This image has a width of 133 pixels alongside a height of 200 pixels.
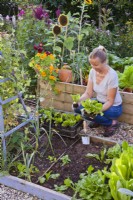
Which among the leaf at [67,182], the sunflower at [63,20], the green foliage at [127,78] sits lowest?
the leaf at [67,182]

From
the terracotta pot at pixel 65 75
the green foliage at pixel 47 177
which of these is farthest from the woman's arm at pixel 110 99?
the green foliage at pixel 47 177

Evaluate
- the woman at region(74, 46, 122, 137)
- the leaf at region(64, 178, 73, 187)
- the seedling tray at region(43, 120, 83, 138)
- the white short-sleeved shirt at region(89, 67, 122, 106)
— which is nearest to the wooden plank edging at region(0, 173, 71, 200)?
the leaf at region(64, 178, 73, 187)

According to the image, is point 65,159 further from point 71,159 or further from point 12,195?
point 12,195

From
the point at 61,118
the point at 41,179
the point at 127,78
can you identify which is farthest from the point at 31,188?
the point at 127,78

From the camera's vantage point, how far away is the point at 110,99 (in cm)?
355

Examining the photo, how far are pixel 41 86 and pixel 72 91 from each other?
0.45 meters

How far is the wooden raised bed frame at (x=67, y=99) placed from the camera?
151 inches

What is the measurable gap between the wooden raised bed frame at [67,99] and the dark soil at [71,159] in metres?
0.64

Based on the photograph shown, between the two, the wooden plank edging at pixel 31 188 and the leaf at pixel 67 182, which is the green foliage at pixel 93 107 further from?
the wooden plank edging at pixel 31 188

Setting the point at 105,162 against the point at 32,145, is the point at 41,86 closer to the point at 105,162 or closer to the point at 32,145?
the point at 32,145

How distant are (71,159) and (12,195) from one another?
0.72 m

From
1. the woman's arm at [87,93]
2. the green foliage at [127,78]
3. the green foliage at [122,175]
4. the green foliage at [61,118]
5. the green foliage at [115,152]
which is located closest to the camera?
the green foliage at [122,175]

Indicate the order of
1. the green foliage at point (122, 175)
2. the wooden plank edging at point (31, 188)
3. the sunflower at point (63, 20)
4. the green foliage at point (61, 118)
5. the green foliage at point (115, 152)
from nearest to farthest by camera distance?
the green foliage at point (122, 175)
the wooden plank edging at point (31, 188)
the green foliage at point (115, 152)
the green foliage at point (61, 118)
the sunflower at point (63, 20)

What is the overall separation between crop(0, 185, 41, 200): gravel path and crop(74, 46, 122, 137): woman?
132cm
